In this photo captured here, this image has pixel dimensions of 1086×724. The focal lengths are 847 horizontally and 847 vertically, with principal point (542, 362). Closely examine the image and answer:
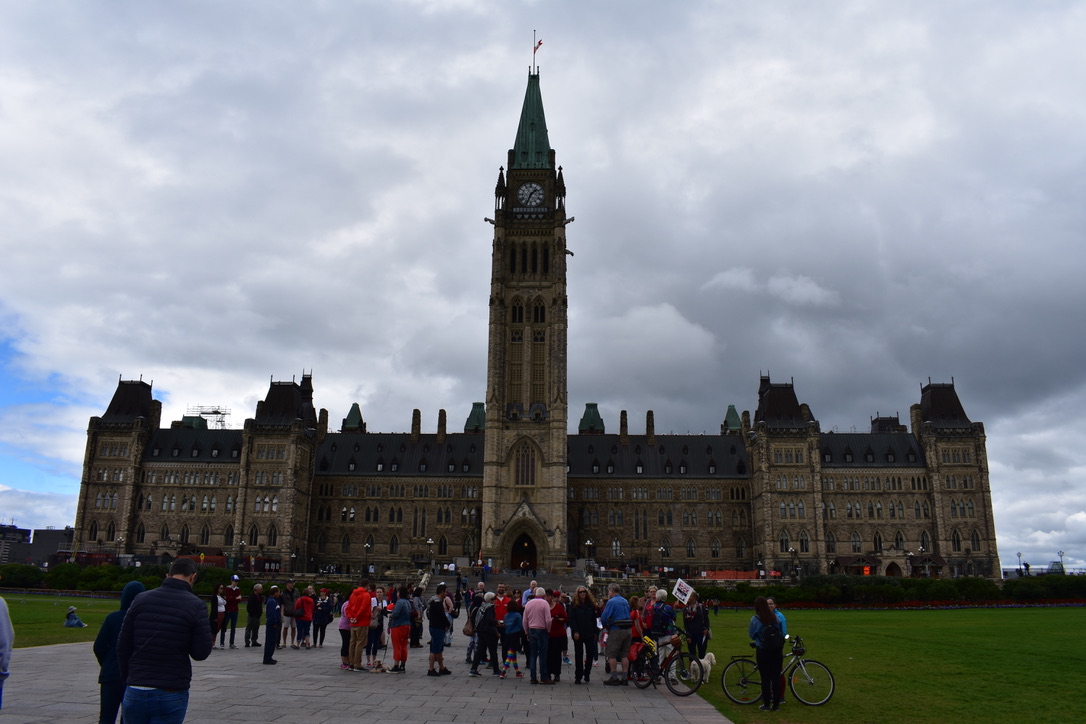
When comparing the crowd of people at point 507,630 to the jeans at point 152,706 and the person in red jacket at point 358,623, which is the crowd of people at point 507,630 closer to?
the person in red jacket at point 358,623

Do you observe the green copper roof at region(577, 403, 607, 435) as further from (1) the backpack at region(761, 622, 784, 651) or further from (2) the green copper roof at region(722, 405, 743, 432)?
(1) the backpack at region(761, 622, 784, 651)

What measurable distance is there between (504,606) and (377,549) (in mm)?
81129

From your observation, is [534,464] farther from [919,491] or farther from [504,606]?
[504,606]

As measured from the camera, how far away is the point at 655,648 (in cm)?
1980

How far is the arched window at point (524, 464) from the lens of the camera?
301 feet

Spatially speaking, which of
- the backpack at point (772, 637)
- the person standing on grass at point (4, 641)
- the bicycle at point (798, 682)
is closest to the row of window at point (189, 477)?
the bicycle at point (798, 682)

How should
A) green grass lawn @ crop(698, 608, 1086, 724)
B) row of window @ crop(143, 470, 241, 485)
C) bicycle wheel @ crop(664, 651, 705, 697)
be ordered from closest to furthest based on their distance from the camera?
green grass lawn @ crop(698, 608, 1086, 724) → bicycle wheel @ crop(664, 651, 705, 697) → row of window @ crop(143, 470, 241, 485)

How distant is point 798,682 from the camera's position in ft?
60.6

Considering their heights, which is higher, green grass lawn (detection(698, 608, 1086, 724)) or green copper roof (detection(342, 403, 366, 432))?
green copper roof (detection(342, 403, 366, 432))

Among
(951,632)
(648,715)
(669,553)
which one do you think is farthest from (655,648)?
(669,553)

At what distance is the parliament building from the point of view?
9200 centimetres

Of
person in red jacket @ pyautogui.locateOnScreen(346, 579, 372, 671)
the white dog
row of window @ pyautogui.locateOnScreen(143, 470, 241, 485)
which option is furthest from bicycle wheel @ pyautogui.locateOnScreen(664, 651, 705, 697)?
row of window @ pyautogui.locateOnScreen(143, 470, 241, 485)

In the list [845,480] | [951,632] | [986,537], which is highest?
[845,480]

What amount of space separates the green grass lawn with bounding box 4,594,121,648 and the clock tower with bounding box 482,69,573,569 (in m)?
44.0
